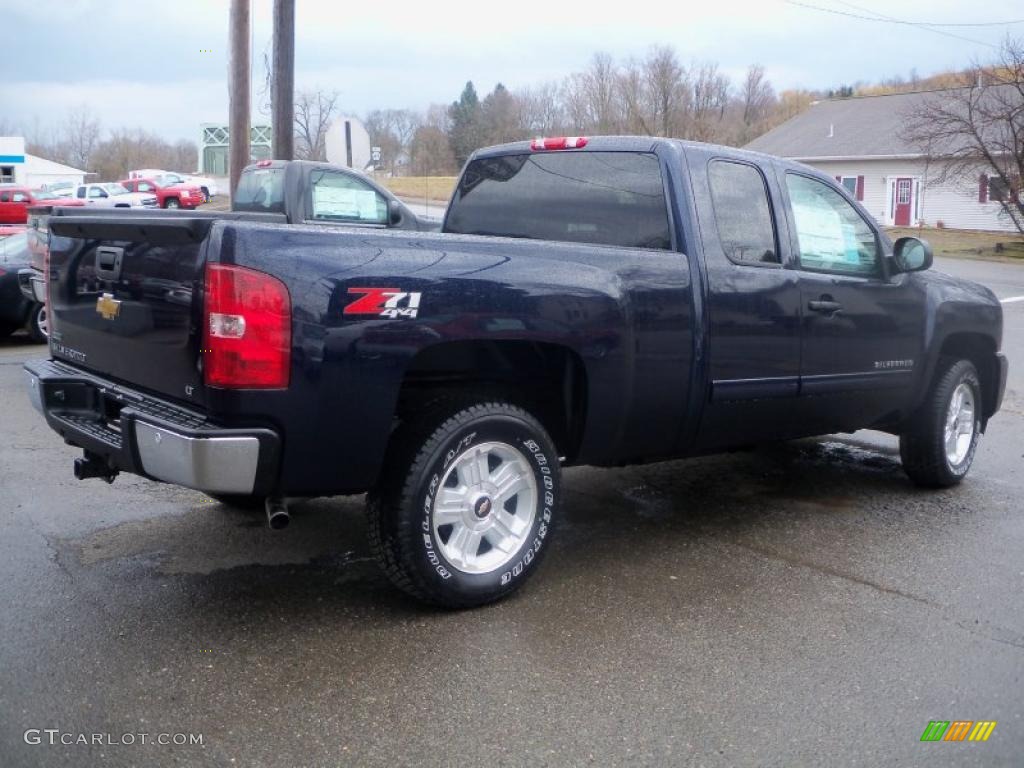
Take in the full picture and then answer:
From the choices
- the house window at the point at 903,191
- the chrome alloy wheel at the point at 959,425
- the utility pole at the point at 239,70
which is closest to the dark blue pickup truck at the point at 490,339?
the chrome alloy wheel at the point at 959,425

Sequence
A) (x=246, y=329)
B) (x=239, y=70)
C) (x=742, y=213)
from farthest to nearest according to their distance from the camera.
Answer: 1. (x=239, y=70)
2. (x=742, y=213)
3. (x=246, y=329)

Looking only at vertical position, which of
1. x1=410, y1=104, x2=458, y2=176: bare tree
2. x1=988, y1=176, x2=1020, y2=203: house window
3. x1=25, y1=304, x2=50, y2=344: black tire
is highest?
x1=410, y1=104, x2=458, y2=176: bare tree

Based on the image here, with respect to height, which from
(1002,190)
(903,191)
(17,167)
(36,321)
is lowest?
(36,321)

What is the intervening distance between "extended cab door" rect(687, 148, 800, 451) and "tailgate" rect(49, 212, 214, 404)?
236 centimetres

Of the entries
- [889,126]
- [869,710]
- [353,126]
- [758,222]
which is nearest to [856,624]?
[869,710]

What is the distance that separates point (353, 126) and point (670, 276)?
47.8ft

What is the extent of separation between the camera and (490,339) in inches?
167

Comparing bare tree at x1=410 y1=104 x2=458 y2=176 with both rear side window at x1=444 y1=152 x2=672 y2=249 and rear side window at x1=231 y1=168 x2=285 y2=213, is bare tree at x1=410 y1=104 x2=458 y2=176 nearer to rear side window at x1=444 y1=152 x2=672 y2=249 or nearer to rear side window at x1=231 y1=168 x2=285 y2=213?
rear side window at x1=231 y1=168 x2=285 y2=213

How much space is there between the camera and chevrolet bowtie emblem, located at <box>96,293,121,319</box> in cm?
425

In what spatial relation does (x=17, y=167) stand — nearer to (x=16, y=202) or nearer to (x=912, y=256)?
(x=16, y=202)

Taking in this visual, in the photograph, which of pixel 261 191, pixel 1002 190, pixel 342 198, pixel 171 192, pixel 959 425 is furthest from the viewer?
pixel 171 192

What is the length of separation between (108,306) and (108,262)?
18 cm

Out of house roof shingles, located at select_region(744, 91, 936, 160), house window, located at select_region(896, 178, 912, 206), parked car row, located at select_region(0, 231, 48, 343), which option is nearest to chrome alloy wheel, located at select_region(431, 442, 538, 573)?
parked car row, located at select_region(0, 231, 48, 343)

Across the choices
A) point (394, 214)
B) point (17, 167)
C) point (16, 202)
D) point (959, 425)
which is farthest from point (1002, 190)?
point (17, 167)
